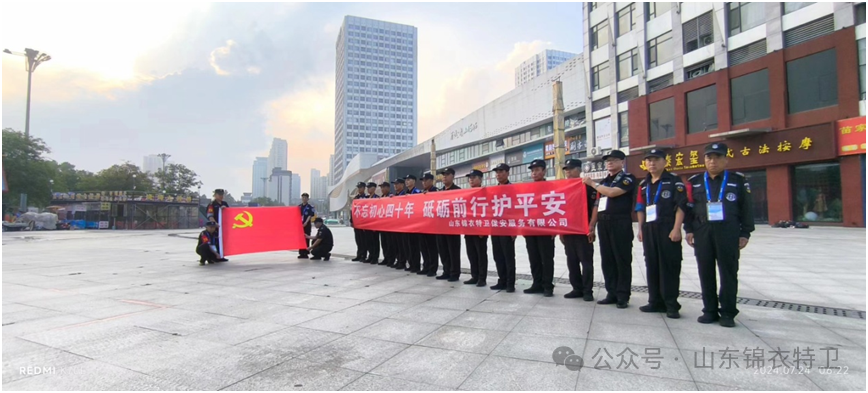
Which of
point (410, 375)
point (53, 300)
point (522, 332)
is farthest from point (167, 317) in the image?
point (522, 332)

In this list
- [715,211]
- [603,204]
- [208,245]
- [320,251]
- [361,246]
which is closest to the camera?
[715,211]

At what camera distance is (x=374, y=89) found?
126m

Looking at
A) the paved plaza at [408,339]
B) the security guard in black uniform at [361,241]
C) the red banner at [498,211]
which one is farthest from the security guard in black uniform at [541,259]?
the security guard in black uniform at [361,241]

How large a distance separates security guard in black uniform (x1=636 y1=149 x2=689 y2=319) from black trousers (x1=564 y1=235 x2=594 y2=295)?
0.59m

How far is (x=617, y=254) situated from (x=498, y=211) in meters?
1.56

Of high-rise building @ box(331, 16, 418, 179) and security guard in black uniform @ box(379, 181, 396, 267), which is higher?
high-rise building @ box(331, 16, 418, 179)

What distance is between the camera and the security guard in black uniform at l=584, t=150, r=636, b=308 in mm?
4055

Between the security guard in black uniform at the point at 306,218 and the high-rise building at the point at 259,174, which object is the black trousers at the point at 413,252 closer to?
the security guard in black uniform at the point at 306,218

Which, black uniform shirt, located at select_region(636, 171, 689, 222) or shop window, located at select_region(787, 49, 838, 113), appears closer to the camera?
black uniform shirt, located at select_region(636, 171, 689, 222)

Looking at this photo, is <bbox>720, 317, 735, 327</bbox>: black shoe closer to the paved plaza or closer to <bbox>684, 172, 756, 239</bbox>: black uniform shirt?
the paved plaza

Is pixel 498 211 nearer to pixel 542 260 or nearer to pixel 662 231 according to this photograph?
pixel 542 260

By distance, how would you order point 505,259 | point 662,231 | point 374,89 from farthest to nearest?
1. point 374,89
2. point 505,259
3. point 662,231

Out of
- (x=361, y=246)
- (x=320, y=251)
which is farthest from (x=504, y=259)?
(x=320, y=251)

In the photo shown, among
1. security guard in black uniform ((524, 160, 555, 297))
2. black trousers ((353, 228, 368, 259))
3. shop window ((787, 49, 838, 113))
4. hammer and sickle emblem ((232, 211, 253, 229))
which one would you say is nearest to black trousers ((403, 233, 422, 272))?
black trousers ((353, 228, 368, 259))
